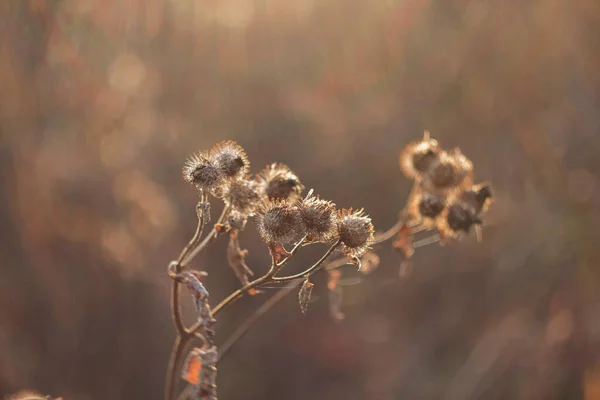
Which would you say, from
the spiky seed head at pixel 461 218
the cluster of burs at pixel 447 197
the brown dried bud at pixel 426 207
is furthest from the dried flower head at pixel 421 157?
the spiky seed head at pixel 461 218

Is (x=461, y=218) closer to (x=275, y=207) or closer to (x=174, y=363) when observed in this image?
(x=275, y=207)

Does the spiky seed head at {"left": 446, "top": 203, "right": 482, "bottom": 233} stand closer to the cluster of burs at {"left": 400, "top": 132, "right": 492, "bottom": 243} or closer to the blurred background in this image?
the cluster of burs at {"left": 400, "top": 132, "right": 492, "bottom": 243}

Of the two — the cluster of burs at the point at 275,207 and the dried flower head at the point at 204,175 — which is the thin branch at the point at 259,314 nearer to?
the cluster of burs at the point at 275,207

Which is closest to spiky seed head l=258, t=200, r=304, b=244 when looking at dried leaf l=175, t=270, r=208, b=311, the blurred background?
dried leaf l=175, t=270, r=208, b=311

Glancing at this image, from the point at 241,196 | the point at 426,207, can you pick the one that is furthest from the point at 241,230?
the point at 426,207

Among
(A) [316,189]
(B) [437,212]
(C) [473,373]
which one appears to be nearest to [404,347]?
(C) [473,373]

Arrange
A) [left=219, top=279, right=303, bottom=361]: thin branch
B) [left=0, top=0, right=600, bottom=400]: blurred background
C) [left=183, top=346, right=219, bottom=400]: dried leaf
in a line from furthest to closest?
1. [left=0, top=0, right=600, bottom=400]: blurred background
2. [left=219, top=279, right=303, bottom=361]: thin branch
3. [left=183, top=346, right=219, bottom=400]: dried leaf

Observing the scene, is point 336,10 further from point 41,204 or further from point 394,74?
point 41,204
